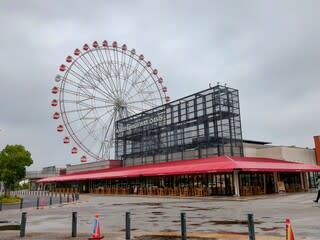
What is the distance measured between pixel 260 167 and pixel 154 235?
20795 millimetres

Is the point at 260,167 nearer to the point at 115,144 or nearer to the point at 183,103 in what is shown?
→ the point at 183,103

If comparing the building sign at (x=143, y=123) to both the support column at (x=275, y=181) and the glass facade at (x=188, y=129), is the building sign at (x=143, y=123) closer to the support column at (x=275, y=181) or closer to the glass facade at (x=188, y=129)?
the glass facade at (x=188, y=129)

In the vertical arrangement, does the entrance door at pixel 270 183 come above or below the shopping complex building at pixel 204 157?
below

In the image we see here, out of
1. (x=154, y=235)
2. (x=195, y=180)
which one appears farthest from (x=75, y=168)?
(x=154, y=235)

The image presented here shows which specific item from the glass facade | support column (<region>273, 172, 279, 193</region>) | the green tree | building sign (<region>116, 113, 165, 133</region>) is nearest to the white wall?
the glass facade

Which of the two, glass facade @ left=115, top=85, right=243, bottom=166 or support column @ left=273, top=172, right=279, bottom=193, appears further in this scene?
glass facade @ left=115, top=85, right=243, bottom=166

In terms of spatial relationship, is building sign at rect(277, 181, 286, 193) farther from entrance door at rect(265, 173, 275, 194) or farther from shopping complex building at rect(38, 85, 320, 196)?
entrance door at rect(265, 173, 275, 194)

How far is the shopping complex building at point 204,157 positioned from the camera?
3142 cm

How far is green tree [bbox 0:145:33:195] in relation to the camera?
3625 cm

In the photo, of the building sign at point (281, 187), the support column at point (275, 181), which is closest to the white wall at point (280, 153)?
the support column at point (275, 181)

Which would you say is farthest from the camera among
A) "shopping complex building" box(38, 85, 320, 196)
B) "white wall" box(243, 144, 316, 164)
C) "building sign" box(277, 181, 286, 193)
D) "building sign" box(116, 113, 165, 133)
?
"building sign" box(116, 113, 165, 133)

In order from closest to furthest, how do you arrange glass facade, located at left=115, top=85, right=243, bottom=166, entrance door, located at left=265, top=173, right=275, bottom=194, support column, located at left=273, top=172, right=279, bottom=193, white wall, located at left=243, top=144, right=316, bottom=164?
support column, located at left=273, top=172, right=279, bottom=193, entrance door, located at left=265, top=173, right=275, bottom=194, glass facade, located at left=115, top=85, right=243, bottom=166, white wall, located at left=243, top=144, right=316, bottom=164

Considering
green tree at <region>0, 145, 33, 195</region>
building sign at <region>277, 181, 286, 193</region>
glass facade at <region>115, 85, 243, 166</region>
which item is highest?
glass facade at <region>115, 85, 243, 166</region>

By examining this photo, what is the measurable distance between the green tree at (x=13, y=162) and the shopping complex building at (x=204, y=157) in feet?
34.9
